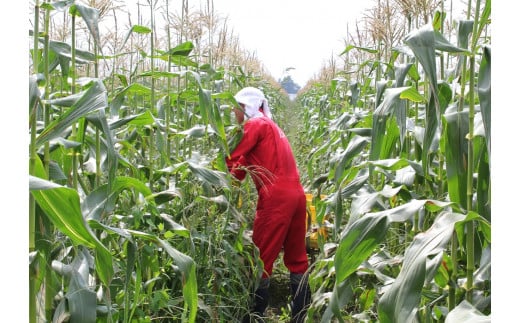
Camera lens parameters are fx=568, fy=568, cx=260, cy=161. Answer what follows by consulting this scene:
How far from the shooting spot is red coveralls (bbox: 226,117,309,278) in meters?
4.37

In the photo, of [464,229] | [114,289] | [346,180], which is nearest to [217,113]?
[346,180]

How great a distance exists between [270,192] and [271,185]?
64mm

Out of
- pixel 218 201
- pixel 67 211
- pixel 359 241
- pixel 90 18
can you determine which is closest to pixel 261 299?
pixel 218 201

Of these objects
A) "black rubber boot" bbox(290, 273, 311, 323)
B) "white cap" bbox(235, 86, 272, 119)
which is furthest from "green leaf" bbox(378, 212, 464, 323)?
"white cap" bbox(235, 86, 272, 119)

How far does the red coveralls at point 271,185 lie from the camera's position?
4371 millimetres

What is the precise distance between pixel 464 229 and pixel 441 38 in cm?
69

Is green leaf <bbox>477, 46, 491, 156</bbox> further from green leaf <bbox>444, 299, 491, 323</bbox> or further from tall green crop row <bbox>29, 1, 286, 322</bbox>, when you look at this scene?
tall green crop row <bbox>29, 1, 286, 322</bbox>

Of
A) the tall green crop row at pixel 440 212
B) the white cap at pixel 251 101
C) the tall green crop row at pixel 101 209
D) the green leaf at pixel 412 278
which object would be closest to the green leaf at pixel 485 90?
the tall green crop row at pixel 440 212

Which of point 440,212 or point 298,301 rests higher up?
point 440,212

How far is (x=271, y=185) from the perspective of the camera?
4.43 meters

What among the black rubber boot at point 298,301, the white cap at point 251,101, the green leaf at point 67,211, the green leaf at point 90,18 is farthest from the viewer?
the white cap at point 251,101

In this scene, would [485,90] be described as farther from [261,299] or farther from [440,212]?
[261,299]

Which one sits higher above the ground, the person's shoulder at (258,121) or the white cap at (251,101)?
the white cap at (251,101)

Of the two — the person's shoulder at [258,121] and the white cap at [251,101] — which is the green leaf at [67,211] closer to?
the person's shoulder at [258,121]
